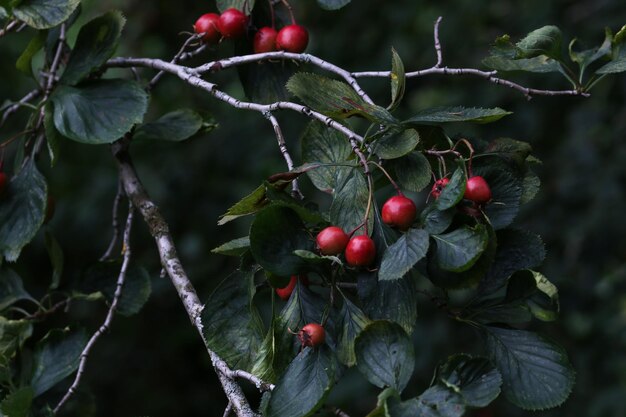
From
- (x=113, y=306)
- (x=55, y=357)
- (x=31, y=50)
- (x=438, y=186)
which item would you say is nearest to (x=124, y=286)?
(x=113, y=306)

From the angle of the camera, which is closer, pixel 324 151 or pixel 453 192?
pixel 453 192

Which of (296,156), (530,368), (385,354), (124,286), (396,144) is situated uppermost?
(396,144)

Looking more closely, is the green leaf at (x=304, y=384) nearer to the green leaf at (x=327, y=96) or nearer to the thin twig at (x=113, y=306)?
the green leaf at (x=327, y=96)

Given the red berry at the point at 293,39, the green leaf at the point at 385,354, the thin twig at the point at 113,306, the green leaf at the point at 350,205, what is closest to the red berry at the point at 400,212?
the green leaf at the point at 350,205

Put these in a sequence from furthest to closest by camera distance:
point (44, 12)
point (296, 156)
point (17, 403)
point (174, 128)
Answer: point (296, 156), point (174, 128), point (44, 12), point (17, 403)

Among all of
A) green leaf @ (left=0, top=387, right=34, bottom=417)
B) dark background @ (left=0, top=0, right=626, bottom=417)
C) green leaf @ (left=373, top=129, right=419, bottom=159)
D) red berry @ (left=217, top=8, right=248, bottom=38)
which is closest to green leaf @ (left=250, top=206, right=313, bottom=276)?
green leaf @ (left=373, top=129, right=419, bottom=159)

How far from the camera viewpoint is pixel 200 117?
56.8 inches

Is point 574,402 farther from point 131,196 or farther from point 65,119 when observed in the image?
point 65,119

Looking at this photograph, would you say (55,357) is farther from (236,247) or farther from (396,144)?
(396,144)

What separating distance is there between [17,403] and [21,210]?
0.35 m

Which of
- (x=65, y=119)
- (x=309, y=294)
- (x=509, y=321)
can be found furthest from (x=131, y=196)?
(x=509, y=321)

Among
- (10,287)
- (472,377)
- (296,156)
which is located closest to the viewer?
(472,377)

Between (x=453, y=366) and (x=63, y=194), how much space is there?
2.43 metres

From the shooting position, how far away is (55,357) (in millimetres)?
1220
